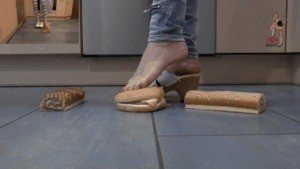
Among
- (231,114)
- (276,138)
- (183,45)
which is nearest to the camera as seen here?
(276,138)

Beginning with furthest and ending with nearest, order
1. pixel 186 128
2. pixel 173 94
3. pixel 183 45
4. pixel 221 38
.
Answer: pixel 221 38 < pixel 173 94 < pixel 183 45 < pixel 186 128

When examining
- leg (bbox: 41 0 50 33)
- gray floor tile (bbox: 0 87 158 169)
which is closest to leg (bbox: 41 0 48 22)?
leg (bbox: 41 0 50 33)

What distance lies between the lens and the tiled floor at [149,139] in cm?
64

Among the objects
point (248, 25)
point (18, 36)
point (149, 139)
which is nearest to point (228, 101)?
point (149, 139)

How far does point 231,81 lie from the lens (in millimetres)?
2131

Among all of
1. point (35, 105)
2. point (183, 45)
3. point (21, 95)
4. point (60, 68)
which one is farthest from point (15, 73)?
point (183, 45)

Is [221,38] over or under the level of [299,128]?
over

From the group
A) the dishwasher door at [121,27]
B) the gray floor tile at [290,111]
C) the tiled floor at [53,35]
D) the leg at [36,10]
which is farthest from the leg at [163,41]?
the leg at [36,10]

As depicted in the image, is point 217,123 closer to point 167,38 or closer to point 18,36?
point 167,38

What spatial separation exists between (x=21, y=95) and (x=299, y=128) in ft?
3.87

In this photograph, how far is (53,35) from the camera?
2.12 m

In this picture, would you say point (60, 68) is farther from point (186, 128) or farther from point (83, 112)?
point (186, 128)

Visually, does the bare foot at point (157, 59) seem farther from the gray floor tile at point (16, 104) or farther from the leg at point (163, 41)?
the gray floor tile at point (16, 104)

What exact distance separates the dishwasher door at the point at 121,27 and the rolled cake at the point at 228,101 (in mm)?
847
